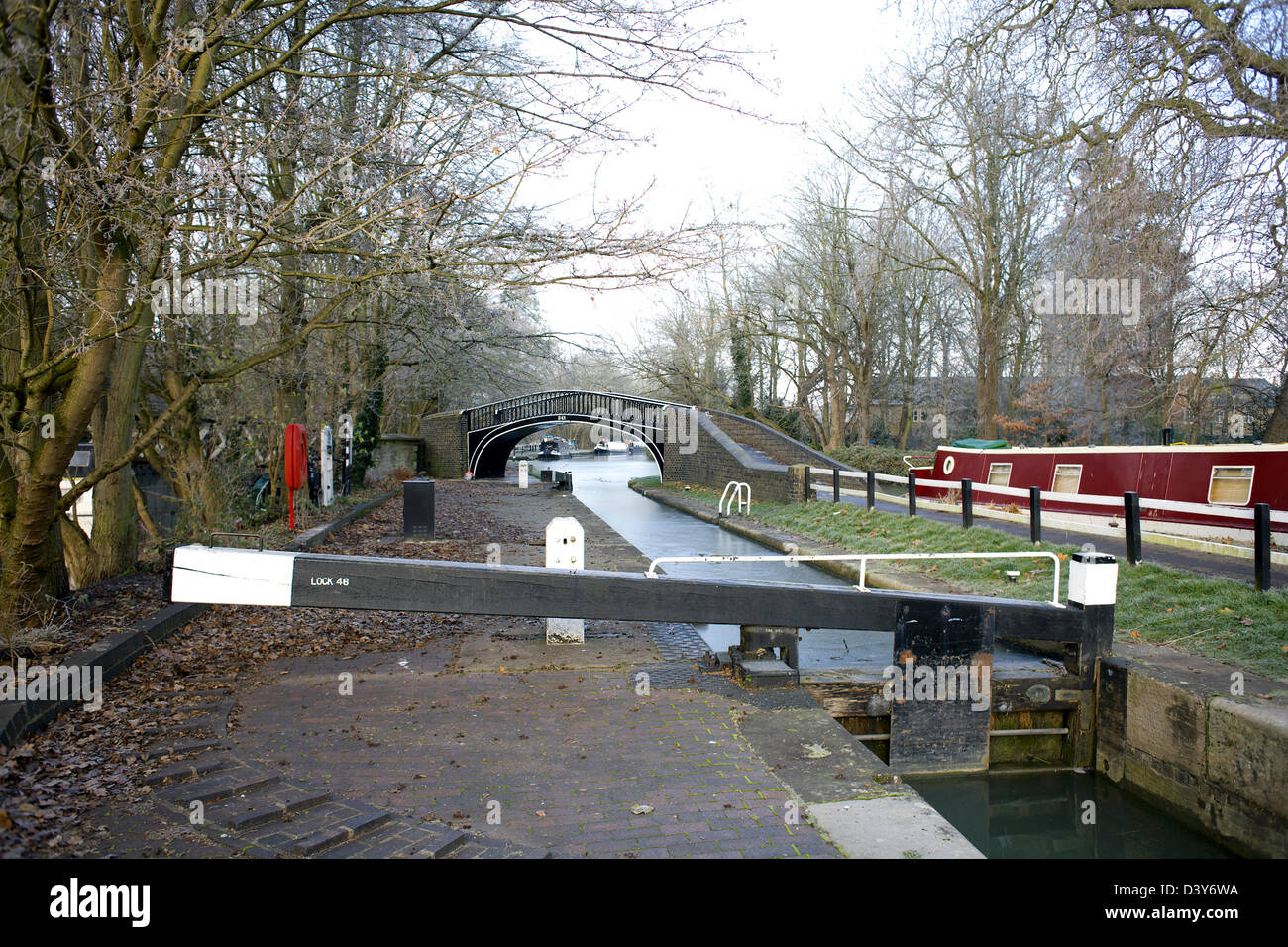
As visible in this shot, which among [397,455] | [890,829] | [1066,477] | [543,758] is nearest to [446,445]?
[397,455]

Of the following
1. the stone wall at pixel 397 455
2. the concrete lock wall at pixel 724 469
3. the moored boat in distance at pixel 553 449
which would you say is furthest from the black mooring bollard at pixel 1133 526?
the moored boat in distance at pixel 553 449

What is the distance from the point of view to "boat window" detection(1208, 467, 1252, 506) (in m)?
10.9

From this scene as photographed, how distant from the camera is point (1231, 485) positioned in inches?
444

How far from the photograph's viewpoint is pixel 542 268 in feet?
23.5

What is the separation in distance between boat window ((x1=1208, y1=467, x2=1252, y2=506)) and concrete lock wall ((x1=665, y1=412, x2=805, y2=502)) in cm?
1003

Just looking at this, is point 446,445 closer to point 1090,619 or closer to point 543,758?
point 1090,619

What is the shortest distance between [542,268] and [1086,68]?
7973 millimetres

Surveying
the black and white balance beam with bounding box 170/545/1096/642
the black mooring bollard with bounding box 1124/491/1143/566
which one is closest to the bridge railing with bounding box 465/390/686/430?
the black mooring bollard with bounding box 1124/491/1143/566

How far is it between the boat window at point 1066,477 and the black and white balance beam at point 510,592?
9.12m

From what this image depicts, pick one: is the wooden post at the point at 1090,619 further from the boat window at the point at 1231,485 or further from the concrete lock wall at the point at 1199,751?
the boat window at the point at 1231,485

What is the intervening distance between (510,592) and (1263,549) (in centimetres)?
655

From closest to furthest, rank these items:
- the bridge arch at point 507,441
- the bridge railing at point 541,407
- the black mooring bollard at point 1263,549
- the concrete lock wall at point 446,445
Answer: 1. the black mooring bollard at point 1263,549
2. the bridge arch at point 507,441
3. the bridge railing at point 541,407
4. the concrete lock wall at point 446,445

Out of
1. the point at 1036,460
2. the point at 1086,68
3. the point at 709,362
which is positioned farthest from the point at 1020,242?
the point at 1086,68

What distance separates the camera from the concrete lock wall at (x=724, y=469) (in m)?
21.8
